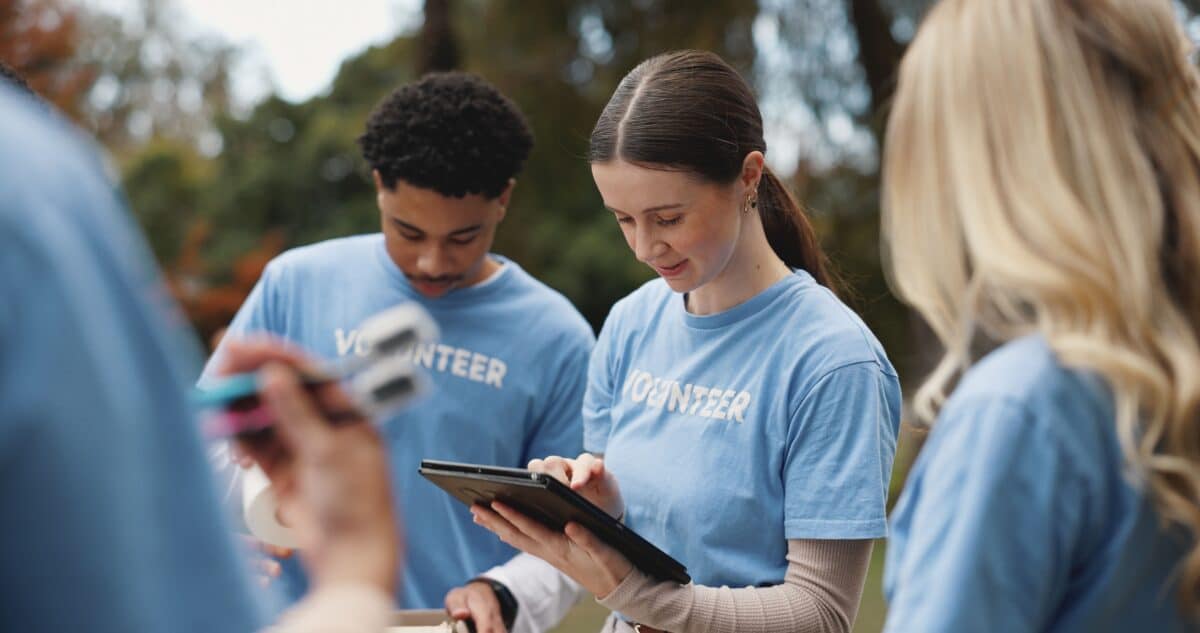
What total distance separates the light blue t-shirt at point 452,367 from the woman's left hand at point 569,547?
508mm

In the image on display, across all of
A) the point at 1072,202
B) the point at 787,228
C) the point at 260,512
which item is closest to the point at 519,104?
the point at 787,228

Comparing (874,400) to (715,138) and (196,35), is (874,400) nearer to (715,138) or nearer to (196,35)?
(715,138)

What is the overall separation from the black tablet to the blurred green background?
913 millimetres

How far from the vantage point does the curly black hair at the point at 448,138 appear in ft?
9.51

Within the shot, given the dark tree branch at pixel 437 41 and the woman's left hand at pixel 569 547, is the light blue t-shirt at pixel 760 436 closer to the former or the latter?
the woman's left hand at pixel 569 547

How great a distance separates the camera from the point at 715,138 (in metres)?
2.35

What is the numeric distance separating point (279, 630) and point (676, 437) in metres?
1.43

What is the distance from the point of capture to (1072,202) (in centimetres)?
128

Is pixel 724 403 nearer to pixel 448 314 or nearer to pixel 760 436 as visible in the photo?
pixel 760 436

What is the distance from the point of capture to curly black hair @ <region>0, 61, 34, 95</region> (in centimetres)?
193

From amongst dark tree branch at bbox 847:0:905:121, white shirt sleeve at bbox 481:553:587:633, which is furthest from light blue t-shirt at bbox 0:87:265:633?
dark tree branch at bbox 847:0:905:121

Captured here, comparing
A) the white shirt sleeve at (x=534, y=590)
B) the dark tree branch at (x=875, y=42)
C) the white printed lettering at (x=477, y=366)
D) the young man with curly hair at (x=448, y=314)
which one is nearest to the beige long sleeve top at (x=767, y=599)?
the white shirt sleeve at (x=534, y=590)

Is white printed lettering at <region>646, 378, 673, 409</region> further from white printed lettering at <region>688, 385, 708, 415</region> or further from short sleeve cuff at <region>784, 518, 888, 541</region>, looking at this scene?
short sleeve cuff at <region>784, 518, 888, 541</region>

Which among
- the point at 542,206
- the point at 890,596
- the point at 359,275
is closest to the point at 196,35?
the point at 542,206
